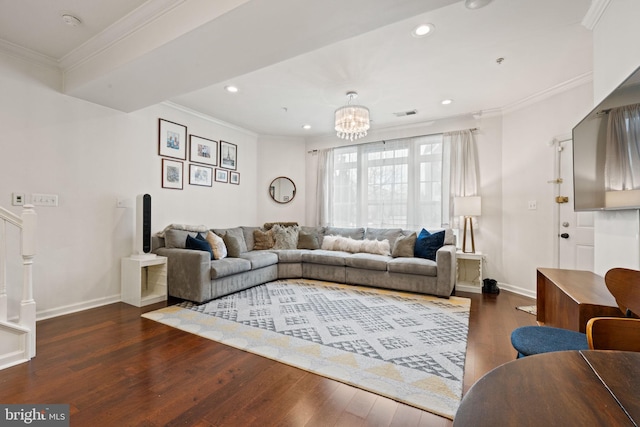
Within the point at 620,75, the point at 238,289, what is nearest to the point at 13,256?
the point at 238,289

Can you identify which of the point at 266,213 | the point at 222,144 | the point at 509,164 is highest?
the point at 222,144

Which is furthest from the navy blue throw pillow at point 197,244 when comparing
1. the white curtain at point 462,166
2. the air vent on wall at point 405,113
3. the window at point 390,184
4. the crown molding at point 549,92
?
the crown molding at point 549,92

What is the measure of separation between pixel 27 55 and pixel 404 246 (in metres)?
4.82

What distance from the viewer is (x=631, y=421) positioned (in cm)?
51

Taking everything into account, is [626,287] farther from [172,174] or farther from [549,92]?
[172,174]

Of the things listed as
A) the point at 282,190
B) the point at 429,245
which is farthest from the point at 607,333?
the point at 282,190

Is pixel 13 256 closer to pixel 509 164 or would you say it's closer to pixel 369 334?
pixel 369 334

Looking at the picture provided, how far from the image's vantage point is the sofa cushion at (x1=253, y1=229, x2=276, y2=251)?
4801 mm

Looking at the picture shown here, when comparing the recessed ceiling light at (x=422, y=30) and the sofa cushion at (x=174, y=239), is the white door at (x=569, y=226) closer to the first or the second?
the recessed ceiling light at (x=422, y=30)

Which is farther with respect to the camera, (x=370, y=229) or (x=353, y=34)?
(x=370, y=229)

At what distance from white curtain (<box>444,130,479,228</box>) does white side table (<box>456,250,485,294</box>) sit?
572 millimetres

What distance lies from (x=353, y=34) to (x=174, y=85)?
6.22ft

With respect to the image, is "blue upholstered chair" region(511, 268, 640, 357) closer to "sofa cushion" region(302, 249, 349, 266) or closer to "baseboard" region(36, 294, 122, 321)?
"sofa cushion" region(302, 249, 349, 266)

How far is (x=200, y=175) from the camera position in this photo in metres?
4.44
